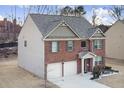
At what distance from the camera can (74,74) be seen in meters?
24.0

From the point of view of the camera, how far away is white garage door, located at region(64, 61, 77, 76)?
23453 mm

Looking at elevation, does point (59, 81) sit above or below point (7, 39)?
below

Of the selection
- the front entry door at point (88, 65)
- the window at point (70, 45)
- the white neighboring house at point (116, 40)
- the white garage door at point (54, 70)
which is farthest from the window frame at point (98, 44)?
the white neighboring house at point (116, 40)

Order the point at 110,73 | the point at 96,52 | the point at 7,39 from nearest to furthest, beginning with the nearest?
1. the point at 110,73
2. the point at 96,52
3. the point at 7,39

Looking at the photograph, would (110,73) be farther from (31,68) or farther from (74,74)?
(31,68)

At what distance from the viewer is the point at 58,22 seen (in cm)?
2312

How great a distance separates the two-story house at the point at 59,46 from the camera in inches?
889

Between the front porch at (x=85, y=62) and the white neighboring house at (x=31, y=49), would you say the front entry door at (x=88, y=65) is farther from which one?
the white neighboring house at (x=31, y=49)

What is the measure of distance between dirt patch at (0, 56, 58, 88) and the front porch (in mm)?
4545

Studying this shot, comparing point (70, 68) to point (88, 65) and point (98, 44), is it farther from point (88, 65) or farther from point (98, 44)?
point (98, 44)

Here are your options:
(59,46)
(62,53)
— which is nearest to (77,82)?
(62,53)
